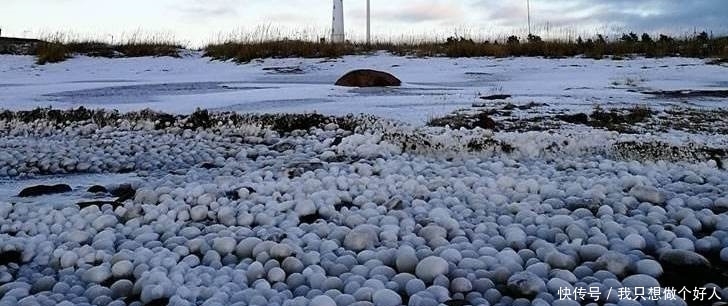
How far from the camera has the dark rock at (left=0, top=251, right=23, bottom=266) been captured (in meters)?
2.91

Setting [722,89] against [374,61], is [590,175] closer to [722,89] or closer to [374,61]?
[722,89]

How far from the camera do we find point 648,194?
3395 mm

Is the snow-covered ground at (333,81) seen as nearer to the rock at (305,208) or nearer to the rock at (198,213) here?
the rock at (305,208)

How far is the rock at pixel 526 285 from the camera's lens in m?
2.38

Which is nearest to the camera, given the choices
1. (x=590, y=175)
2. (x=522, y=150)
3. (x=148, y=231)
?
(x=148, y=231)

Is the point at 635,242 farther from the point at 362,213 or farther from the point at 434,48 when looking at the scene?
the point at 434,48

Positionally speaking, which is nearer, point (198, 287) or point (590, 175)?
point (198, 287)

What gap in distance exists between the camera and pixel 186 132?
6.02 m

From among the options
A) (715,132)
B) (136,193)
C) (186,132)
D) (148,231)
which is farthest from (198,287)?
(715,132)

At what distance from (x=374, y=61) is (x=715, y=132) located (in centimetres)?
944

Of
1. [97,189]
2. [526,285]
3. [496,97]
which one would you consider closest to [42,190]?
[97,189]

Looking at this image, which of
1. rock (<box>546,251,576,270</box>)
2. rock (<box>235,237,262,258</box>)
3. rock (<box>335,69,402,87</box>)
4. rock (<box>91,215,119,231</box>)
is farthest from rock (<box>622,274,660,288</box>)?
rock (<box>335,69,402,87</box>)

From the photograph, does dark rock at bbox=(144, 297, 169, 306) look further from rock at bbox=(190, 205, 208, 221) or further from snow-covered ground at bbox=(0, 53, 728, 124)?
snow-covered ground at bbox=(0, 53, 728, 124)

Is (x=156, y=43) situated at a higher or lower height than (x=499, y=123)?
higher
